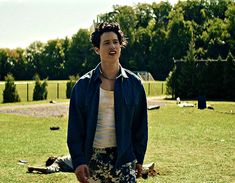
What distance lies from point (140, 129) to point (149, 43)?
76.3 metres

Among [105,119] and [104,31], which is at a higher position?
[104,31]

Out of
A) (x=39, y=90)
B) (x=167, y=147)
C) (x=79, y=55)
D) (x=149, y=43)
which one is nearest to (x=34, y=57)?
(x=79, y=55)

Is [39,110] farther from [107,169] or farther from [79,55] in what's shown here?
[79,55]

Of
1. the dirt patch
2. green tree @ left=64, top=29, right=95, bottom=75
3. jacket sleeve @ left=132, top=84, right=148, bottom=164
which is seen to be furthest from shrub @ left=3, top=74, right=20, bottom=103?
green tree @ left=64, top=29, right=95, bottom=75

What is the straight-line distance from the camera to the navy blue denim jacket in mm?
3568

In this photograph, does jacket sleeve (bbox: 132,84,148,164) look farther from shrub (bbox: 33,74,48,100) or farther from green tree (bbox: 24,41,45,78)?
green tree (bbox: 24,41,45,78)

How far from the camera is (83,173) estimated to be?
360cm

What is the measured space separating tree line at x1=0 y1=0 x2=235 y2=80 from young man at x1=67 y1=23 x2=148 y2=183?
62.5 meters

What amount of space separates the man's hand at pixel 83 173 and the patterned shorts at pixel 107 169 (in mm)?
73

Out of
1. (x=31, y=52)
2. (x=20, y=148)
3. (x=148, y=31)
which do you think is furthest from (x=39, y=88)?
(x=31, y=52)

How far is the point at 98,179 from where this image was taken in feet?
12.1

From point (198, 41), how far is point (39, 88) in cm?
4521

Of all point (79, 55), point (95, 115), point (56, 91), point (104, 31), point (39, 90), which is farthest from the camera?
point (79, 55)

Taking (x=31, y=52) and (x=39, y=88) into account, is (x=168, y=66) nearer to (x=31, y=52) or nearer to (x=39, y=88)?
(x=31, y=52)
